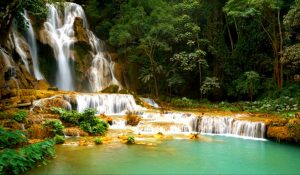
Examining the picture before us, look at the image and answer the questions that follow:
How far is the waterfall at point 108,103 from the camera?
58.1 ft

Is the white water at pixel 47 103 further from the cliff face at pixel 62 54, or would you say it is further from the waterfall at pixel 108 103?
the cliff face at pixel 62 54

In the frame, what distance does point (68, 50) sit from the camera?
24.5 m

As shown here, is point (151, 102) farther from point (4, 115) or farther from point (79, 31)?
point (4, 115)

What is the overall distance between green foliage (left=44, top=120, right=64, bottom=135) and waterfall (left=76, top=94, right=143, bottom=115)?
4.61 metres

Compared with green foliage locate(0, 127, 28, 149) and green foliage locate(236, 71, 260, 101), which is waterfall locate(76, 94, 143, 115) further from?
green foliage locate(0, 127, 28, 149)

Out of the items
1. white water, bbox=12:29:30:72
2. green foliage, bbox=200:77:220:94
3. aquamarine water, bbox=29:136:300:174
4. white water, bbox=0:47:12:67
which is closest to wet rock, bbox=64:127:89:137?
aquamarine water, bbox=29:136:300:174

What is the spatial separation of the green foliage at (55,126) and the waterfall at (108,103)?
4613mm

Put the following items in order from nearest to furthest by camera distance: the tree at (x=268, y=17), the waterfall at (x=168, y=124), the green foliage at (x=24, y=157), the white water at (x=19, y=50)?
1. the green foliage at (x=24, y=157)
2. the waterfall at (x=168, y=124)
3. the tree at (x=268, y=17)
4. the white water at (x=19, y=50)

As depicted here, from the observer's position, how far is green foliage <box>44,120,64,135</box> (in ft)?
40.8

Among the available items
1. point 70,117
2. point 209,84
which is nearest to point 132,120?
point 70,117

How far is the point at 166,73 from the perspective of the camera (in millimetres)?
25516

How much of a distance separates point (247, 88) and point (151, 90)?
7656 mm

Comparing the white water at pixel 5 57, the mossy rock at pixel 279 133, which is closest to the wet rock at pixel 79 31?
the white water at pixel 5 57

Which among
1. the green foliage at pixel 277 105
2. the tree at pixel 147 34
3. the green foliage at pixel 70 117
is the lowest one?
the green foliage at pixel 70 117
